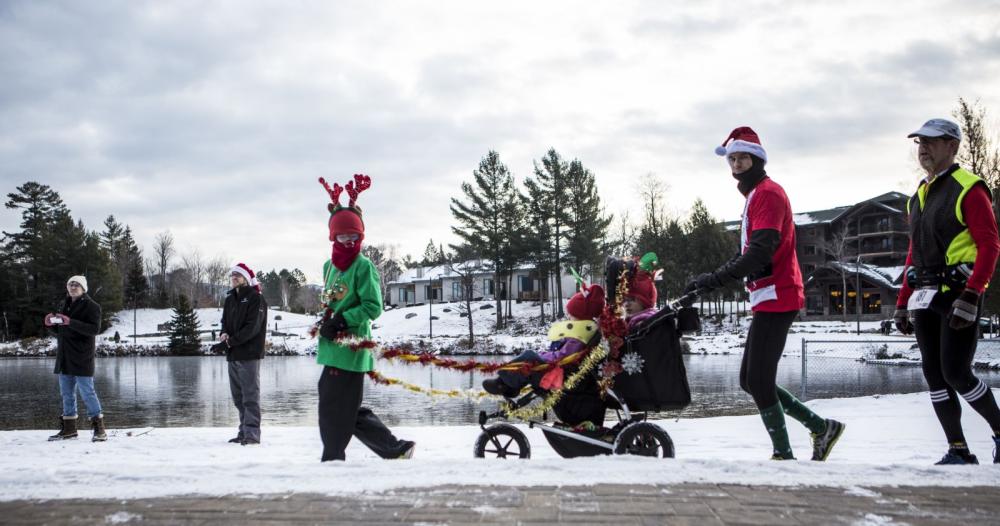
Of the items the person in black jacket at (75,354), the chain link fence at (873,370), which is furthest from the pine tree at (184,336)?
the person in black jacket at (75,354)

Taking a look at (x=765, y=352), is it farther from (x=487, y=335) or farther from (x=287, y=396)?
(x=487, y=335)

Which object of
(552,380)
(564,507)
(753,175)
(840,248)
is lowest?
(564,507)

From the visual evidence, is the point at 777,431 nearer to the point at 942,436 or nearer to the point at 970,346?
the point at 970,346

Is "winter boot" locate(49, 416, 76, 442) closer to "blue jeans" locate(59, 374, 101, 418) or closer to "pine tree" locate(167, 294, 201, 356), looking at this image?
"blue jeans" locate(59, 374, 101, 418)

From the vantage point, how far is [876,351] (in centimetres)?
2588

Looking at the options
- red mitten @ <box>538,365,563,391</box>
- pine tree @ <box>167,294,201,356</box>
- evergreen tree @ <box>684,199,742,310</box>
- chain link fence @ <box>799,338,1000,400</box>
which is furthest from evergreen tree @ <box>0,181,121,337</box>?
red mitten @ <box>538,365,563,391</box>

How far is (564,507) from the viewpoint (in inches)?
107

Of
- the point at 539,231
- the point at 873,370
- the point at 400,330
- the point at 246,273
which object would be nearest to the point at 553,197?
the point at 539,231

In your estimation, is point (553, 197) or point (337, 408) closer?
point (337, 408)

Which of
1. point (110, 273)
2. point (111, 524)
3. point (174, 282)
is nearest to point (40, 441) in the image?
point (111, 524)

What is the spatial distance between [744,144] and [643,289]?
1223 millimetres

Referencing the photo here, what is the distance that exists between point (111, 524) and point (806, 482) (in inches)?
109

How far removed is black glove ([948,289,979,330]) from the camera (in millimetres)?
3787

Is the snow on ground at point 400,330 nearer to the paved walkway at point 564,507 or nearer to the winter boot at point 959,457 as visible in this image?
the winter boot at point 959,457
